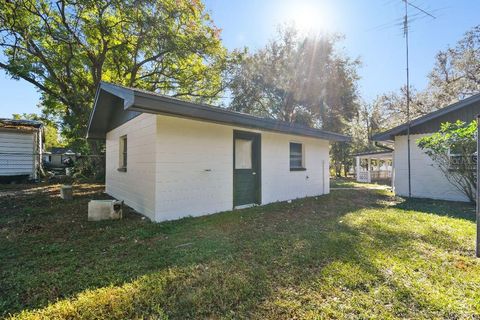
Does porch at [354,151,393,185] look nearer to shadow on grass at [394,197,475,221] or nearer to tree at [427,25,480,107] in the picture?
tree at [427,25,480,107]

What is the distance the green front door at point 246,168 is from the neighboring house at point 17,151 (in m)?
12.0

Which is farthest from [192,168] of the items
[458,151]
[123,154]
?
[458,151]

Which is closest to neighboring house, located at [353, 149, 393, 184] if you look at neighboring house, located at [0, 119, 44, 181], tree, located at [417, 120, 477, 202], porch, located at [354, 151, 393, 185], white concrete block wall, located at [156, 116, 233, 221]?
porch, located at [354, 151, 393, 185]

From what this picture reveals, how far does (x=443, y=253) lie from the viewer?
140 inches

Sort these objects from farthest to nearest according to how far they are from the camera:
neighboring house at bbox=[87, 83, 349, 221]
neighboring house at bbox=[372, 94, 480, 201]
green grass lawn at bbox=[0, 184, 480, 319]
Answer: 1. neighboring house at bbox=[372, 94, 480, 201]
2. neighboring house at bbox=[87, 83, 349, 221]
3. green grass lawn at bbox=[0, 184, 480, 319]

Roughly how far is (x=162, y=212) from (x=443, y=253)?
16.1ft

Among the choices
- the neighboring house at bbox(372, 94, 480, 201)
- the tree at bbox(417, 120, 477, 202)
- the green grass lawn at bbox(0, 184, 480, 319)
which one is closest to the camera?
the green grass lawn at bbox(0, 184, 480, 319)

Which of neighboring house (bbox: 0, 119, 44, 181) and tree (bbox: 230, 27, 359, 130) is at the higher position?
tree (bbox: 230, 27, 359, 130)

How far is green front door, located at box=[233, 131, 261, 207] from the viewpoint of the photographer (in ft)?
21.8

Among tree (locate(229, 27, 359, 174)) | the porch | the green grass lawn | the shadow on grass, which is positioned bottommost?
the green grass lawn

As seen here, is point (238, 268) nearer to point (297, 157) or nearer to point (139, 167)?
point (139, 167)

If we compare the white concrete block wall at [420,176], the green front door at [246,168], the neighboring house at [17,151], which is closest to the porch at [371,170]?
the white concrete block wall at [420,176]

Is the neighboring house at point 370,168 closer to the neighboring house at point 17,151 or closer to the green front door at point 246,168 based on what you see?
the green front door at point 246,168

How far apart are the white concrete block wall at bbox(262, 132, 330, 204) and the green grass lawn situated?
226 cm
